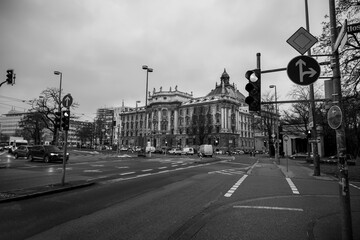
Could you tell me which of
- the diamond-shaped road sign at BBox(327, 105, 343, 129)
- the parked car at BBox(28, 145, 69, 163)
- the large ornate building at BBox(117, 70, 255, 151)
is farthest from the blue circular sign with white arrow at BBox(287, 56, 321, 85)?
the large ornate building at BBox(117, 70, 255, 151)

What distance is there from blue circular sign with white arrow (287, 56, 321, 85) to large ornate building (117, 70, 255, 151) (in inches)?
3433

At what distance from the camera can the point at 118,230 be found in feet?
18.1

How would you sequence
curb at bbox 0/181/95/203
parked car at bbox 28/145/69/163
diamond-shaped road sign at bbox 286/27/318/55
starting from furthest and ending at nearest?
parked car at bbox 28/145/69/163 → curb at bbox 0/181/95/203 → diamond-shaped road sign at bbox 286/27/318/55

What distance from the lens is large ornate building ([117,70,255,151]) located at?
103938mm

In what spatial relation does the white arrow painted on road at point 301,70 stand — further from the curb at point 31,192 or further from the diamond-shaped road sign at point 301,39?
the curb at point 31,192

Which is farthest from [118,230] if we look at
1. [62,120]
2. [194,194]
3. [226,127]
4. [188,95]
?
[188,95]

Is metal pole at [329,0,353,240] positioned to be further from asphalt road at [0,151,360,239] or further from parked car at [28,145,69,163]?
parked car at [28,145,69,163]

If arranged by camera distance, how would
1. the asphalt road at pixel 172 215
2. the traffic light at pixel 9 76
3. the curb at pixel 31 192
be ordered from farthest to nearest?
the traffic light at pixel 9 76
the curb at pixel 31 192
the asphalt road at pixel 172 215

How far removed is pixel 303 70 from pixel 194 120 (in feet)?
291

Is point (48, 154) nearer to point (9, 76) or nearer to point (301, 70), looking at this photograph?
point (9, 76)

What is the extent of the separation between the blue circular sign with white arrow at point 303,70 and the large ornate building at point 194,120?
87203mm

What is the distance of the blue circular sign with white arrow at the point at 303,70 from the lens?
17.8ft

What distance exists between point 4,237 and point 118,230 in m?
2.08

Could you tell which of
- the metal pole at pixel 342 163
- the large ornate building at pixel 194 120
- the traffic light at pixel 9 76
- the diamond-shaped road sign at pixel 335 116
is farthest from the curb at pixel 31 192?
the large ornate building at pixel 194 120
